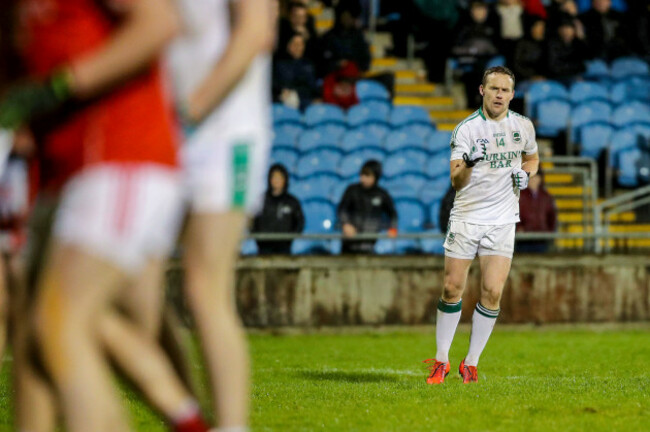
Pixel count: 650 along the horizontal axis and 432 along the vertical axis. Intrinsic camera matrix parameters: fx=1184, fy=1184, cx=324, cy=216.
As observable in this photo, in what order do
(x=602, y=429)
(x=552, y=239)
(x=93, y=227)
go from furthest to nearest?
(x=552, y=239), (x=602, y=429), (x=93, y=227)

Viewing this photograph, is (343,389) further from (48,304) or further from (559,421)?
(48,304)

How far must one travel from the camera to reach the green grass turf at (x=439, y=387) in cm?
691

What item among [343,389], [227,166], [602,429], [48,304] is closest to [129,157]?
[48,304]

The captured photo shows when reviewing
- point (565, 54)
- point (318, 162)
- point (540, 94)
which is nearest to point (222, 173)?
point (318, 162)

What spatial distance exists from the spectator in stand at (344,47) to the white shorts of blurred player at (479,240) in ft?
32.3

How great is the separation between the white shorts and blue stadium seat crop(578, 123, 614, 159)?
637 inches

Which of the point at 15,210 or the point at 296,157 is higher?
the point at 296,157

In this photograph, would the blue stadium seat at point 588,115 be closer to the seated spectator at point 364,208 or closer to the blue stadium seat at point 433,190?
the blue stadium seat at point 433,190

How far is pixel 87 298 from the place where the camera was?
346cm

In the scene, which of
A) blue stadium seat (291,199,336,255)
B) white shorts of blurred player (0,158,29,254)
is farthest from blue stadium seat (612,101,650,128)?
white shorts of blurred player (0,158,29,254)

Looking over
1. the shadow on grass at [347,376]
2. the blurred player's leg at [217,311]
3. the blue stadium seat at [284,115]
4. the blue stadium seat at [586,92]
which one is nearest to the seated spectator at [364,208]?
the blue stadium seat at [284,115]

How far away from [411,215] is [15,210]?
1124 cm

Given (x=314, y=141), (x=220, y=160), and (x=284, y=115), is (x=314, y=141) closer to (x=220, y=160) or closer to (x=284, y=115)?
(x=284, y=115)

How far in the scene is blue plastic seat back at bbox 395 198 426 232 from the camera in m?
16.2
